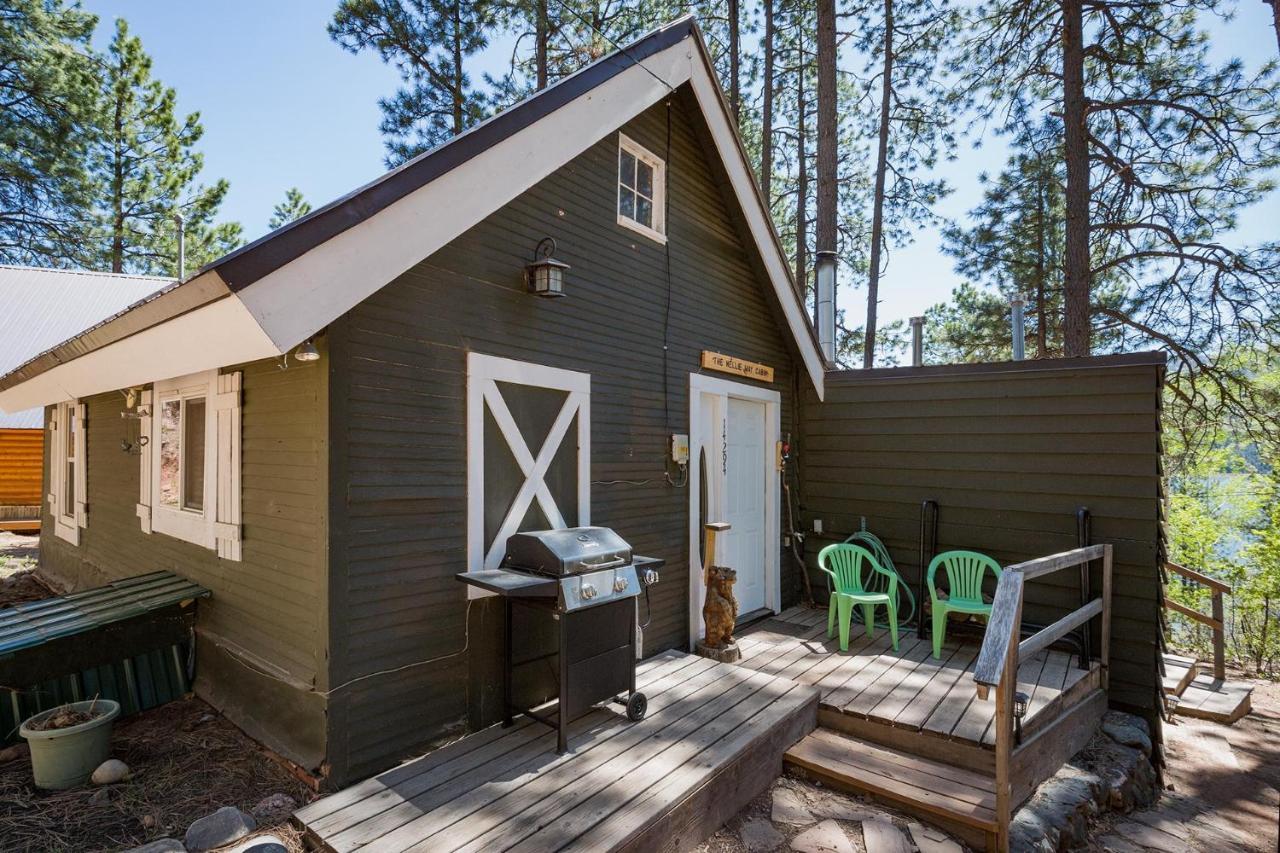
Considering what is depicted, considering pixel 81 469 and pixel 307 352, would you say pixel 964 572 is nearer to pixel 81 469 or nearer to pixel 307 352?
pixel 307 352

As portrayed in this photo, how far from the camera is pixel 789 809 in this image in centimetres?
306

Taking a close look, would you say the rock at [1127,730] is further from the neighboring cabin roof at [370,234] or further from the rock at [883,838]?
the neighboring cabin roof at [370,234]

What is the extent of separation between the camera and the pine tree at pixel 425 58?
926 centimetres

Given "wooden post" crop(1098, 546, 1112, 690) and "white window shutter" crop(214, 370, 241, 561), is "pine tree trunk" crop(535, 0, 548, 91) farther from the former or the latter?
"wooden post" crop(1098, 546, 1112, 690)

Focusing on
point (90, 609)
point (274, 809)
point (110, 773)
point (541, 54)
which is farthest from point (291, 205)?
point (274, 809)

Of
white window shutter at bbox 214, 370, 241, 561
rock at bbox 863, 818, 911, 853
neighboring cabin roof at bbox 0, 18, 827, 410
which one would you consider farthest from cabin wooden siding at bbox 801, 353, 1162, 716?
white window shutter at bbox 214, 370, 241, 561

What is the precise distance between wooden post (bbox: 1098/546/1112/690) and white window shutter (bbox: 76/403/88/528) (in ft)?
27.6

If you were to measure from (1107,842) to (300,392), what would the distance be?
482 centimetres

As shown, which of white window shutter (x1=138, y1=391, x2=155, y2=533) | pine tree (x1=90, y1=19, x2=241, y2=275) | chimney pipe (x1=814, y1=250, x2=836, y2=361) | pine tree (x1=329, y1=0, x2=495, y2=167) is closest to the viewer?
white window shutter (x1=138, y1=391, x2=155, y2=533)

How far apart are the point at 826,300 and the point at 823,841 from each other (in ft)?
16.9

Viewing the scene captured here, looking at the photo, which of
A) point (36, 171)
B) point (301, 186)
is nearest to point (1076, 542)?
point (36, 171)

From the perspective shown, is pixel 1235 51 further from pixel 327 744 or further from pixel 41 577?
pixel 41 577

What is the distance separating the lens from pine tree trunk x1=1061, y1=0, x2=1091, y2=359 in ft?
26.6

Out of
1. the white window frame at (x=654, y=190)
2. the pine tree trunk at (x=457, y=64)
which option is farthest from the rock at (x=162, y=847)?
the pine tree trunk at (x=457, y=64)
